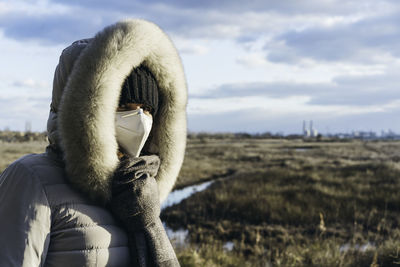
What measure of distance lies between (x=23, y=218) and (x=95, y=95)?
1.91ft

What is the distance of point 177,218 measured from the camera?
11.3 metres

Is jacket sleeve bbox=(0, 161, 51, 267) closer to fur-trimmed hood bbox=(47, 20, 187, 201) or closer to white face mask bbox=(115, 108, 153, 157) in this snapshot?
fur-trimmed hood bbox=(47, 20, 187, 201)

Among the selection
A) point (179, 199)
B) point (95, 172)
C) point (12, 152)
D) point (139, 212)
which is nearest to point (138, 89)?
point (95, 172)

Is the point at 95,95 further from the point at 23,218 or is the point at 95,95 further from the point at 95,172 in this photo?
the point at 23,218

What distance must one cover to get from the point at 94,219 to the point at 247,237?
8.48 m

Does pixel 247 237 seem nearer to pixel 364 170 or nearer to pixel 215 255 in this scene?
pixel 215 255

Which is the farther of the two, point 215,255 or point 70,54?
point 215,255

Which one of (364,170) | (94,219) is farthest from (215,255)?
(364,170)

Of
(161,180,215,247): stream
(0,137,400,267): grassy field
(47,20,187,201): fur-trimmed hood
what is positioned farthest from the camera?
(161,180,215,247): stream

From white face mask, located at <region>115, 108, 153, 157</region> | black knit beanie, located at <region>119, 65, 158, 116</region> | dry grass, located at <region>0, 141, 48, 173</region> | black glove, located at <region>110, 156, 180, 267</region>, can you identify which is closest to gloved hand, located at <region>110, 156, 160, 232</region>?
black glove, located at <region>110, 156, 180, 267</region>

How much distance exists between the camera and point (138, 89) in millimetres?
1862

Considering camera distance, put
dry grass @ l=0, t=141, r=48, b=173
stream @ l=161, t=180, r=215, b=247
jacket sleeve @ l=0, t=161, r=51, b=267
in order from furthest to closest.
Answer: dry grass @ l=0, t=141, r=48, b=173 → stream @ l=161, t=180, r=215, b=247 → jacket sleeve @ l=0, t=161, r=51, b=267

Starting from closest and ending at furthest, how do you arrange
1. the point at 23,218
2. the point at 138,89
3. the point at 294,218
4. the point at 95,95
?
1. the point at 23,218
2. the point at 95,95
3. the point at 138,89
4. the point at 294,218

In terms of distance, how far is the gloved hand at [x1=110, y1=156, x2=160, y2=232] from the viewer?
176cm
